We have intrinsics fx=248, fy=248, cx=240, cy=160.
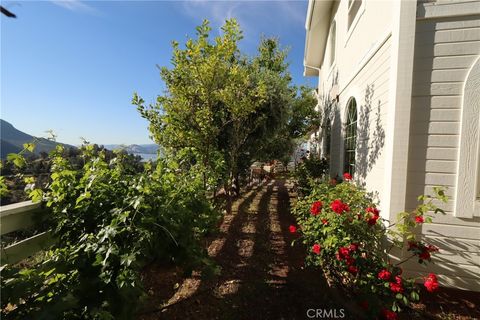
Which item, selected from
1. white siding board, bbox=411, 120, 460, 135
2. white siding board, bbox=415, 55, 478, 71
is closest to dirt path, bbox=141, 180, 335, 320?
white siding board, bbox=411, 120, 460, 135

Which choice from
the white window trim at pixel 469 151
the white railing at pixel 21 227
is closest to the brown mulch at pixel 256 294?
the white railing at pixel 21 227

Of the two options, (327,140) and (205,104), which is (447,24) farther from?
(327,140)

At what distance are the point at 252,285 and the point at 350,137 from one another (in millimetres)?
4262

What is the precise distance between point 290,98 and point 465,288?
17.2ft

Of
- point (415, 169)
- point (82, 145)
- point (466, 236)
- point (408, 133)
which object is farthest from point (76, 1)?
point (466, 236)

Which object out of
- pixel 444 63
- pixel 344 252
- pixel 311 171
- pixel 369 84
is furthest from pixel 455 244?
pixel 311 171

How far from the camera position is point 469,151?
3.10 m

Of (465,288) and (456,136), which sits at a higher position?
(456,136)

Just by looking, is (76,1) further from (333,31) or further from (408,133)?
(333,31)

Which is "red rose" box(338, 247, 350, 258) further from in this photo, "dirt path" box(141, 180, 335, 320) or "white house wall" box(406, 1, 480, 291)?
"white house wall" box(406, 1, 480, 291)

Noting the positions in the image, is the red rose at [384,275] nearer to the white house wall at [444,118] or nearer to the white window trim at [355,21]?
the white house wall at [444,118]

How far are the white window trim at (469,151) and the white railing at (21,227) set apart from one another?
4557 mm

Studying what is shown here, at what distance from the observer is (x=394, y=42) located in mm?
3352

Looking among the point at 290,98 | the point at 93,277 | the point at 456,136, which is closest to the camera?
the point at 93,277
